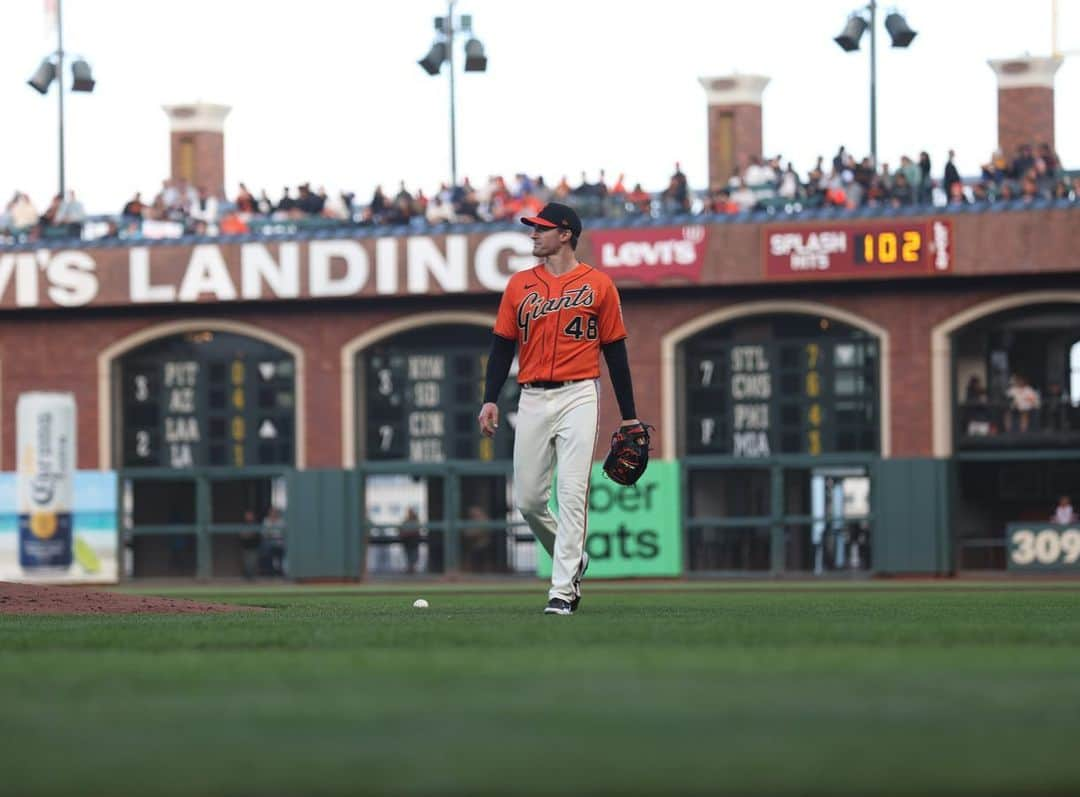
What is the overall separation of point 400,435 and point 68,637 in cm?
2660

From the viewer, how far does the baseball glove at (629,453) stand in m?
12.3

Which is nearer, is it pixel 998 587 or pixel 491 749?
pixel 491 749

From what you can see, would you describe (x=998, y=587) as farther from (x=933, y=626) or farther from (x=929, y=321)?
(x=933, y=626)

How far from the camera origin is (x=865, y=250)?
3394 cm

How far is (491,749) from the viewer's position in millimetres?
5078

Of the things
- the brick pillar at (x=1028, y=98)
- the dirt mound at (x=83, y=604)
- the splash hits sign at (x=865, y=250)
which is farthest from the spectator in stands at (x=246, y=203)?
the dirt mound at (x=83, y=604)

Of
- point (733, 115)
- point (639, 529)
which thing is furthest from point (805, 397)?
point (733, 115)

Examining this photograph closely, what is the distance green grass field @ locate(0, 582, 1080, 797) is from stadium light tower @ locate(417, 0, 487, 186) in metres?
30.0

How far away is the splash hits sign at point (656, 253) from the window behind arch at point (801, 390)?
1658mm

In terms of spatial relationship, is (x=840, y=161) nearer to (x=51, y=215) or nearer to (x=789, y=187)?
(x=789, y=187)

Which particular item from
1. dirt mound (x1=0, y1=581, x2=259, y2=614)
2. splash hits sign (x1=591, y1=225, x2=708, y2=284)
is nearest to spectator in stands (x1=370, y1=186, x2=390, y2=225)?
splash hits sign (x1=591, y1=225, x2=708, y2=284)

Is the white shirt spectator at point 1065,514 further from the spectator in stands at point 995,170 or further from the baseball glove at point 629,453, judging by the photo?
the baseball glove at point 629,453

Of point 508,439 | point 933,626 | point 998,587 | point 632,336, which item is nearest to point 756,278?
point 632,336

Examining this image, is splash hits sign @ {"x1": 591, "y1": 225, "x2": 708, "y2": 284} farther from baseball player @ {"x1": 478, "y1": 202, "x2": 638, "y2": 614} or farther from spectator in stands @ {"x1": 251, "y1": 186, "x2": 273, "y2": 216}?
baseball player @ {"x1": 478, "y1": 202, "x2": 638, "y2": 614}
